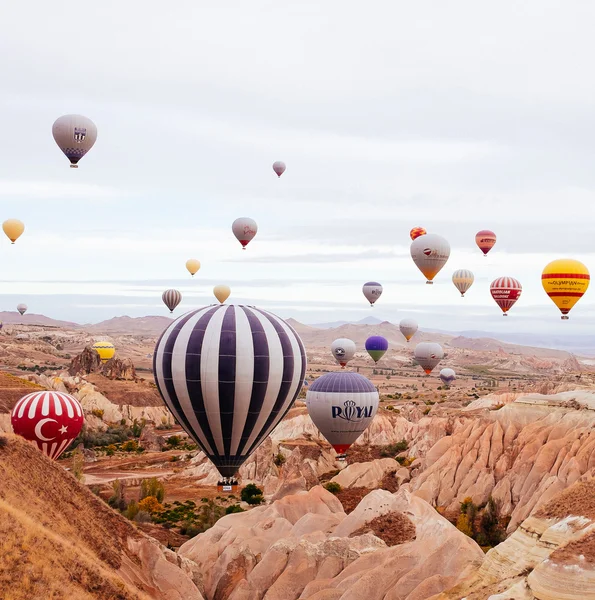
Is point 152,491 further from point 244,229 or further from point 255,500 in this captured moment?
point 244,229

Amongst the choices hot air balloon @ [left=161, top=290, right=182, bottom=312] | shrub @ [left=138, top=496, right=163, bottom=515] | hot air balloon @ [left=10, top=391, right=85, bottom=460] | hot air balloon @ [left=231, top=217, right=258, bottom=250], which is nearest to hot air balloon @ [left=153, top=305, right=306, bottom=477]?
hot air balloon @ [left=10, top=391, right=85, bottom=460]

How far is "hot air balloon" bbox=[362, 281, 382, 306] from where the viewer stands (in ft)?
297

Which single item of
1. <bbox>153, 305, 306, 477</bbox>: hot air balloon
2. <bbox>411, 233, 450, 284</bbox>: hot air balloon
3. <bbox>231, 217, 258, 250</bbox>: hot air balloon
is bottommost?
<bbox>153, 305, 306, 477</bbox>: hot air balloon

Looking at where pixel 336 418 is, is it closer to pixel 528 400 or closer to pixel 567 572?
pixel 528 400

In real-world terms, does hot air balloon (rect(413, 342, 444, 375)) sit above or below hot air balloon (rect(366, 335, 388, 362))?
below

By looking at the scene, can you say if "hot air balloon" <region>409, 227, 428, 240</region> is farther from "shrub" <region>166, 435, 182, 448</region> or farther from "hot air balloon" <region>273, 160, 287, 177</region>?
"shrub" <region>166, 435, 182, 448</region>

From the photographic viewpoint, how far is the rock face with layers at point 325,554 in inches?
973

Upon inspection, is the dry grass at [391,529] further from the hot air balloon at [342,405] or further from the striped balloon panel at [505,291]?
the striped balloon panel at [505,291]

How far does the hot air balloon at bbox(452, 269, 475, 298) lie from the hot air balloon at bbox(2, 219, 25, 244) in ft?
170

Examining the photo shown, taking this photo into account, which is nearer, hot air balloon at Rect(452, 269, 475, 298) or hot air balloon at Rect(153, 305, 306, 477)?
hot air balloon at Rect(153, 305, 306, 477)

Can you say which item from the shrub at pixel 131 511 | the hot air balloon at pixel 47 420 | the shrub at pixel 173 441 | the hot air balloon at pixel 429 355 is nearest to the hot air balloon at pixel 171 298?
the shrub at pixel 173 441

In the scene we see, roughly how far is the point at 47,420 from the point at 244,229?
4021 cm

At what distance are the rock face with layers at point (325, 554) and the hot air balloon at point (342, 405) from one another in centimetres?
1667

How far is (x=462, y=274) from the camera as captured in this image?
3327 inches
